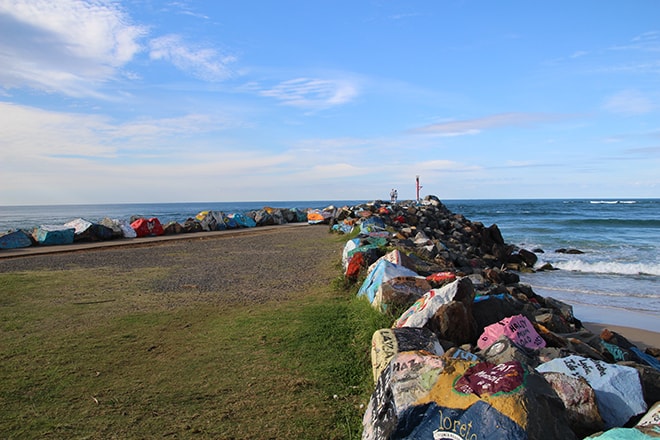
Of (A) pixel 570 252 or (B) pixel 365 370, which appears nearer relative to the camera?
(B) pixel 365 370

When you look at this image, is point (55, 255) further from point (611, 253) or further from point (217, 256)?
point (611, 253)

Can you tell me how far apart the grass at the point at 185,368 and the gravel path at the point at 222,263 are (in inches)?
37.6

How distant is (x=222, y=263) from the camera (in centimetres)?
1065

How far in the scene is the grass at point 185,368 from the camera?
3.37 m

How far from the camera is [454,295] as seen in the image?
4.45m

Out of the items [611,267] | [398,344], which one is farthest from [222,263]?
[611,267]

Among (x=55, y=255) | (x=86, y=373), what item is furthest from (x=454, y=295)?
(x=55, y=255)

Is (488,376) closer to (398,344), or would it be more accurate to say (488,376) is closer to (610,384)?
(610,384)

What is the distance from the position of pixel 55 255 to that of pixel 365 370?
11099 millimetres

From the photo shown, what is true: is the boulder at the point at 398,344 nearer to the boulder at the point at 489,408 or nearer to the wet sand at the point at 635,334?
the boulder at the point at 489,408

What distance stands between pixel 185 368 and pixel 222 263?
637 cm

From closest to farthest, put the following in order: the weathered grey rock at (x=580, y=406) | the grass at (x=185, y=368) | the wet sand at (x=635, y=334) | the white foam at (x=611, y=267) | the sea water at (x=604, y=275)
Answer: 1. the weathered grey rock at (x=580, y=406)
2. the grass at (x=185, y=368)
3. the wet sand at (x=635, y=334)
4. the sea water at (x=604, y=275)
5. the white foam at (x=611, y=267)

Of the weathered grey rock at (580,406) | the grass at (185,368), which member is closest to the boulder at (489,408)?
the weathered grey rock at (580,406)

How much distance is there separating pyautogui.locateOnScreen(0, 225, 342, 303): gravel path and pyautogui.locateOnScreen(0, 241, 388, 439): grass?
0.95 m
